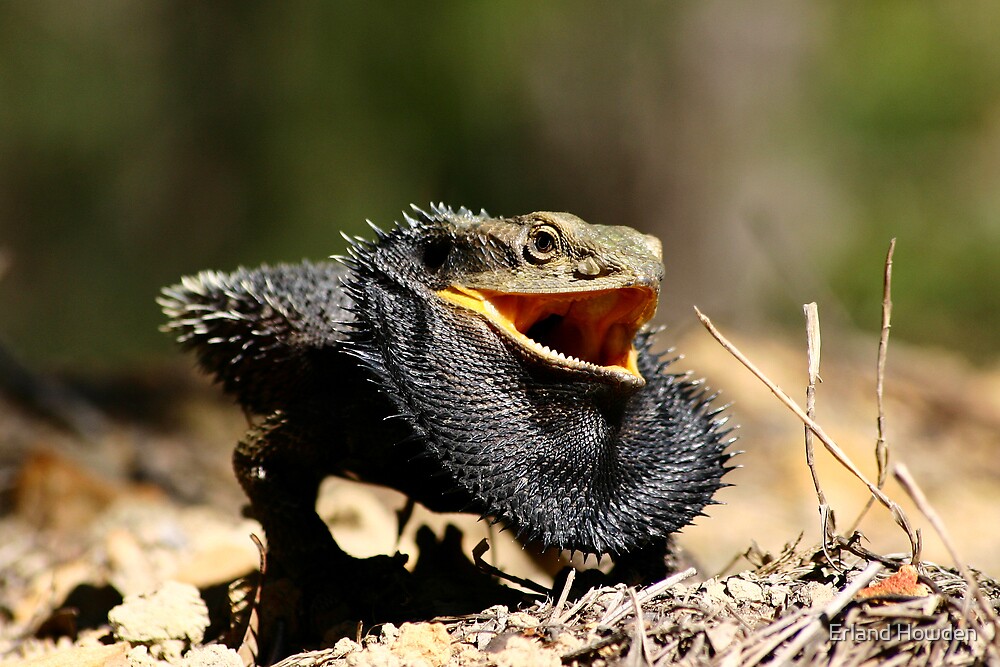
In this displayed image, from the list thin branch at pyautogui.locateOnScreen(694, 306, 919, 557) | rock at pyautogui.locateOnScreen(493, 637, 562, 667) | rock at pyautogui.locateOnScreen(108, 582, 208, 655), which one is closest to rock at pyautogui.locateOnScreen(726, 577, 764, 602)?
thin branch at pyautogui.locateOnScreen(694, 306, 919, 557)

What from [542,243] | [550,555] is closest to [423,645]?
[542,243]

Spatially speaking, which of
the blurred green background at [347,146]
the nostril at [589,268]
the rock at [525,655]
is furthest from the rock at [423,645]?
the blurred green background at [347,146]

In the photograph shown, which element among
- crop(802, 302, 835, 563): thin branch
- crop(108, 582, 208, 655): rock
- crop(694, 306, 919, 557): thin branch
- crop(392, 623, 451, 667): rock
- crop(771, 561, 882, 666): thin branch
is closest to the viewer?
crop(771, 561, 882, 666): thin branch

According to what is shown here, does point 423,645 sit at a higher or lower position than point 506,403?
lower

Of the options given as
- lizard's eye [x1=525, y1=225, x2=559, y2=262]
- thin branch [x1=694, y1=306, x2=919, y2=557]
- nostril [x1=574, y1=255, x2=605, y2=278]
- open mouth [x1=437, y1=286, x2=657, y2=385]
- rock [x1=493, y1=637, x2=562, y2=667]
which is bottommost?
rock [x1=493, y1=637, x2=562, y2=667]

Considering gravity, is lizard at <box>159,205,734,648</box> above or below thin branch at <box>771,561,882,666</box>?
above

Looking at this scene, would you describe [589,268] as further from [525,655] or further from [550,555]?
[550,555]

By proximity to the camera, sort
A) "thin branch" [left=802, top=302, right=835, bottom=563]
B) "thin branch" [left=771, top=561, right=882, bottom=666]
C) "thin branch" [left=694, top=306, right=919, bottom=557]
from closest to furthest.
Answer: "thin branch" [left=771, top=561, right=882, bottom=666]
"thin branch" [left=694, top=306, right=919, bottom=557]
"thin branch" [left=802, top=302, right=835, bottom=563]

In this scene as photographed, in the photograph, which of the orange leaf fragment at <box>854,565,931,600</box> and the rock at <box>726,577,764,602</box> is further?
the rock at <box>726,577,764,602</box>

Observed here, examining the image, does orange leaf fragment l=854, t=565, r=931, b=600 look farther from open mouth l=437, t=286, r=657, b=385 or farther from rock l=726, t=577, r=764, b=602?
open mouth l=437, t=286, r=657, b=385
